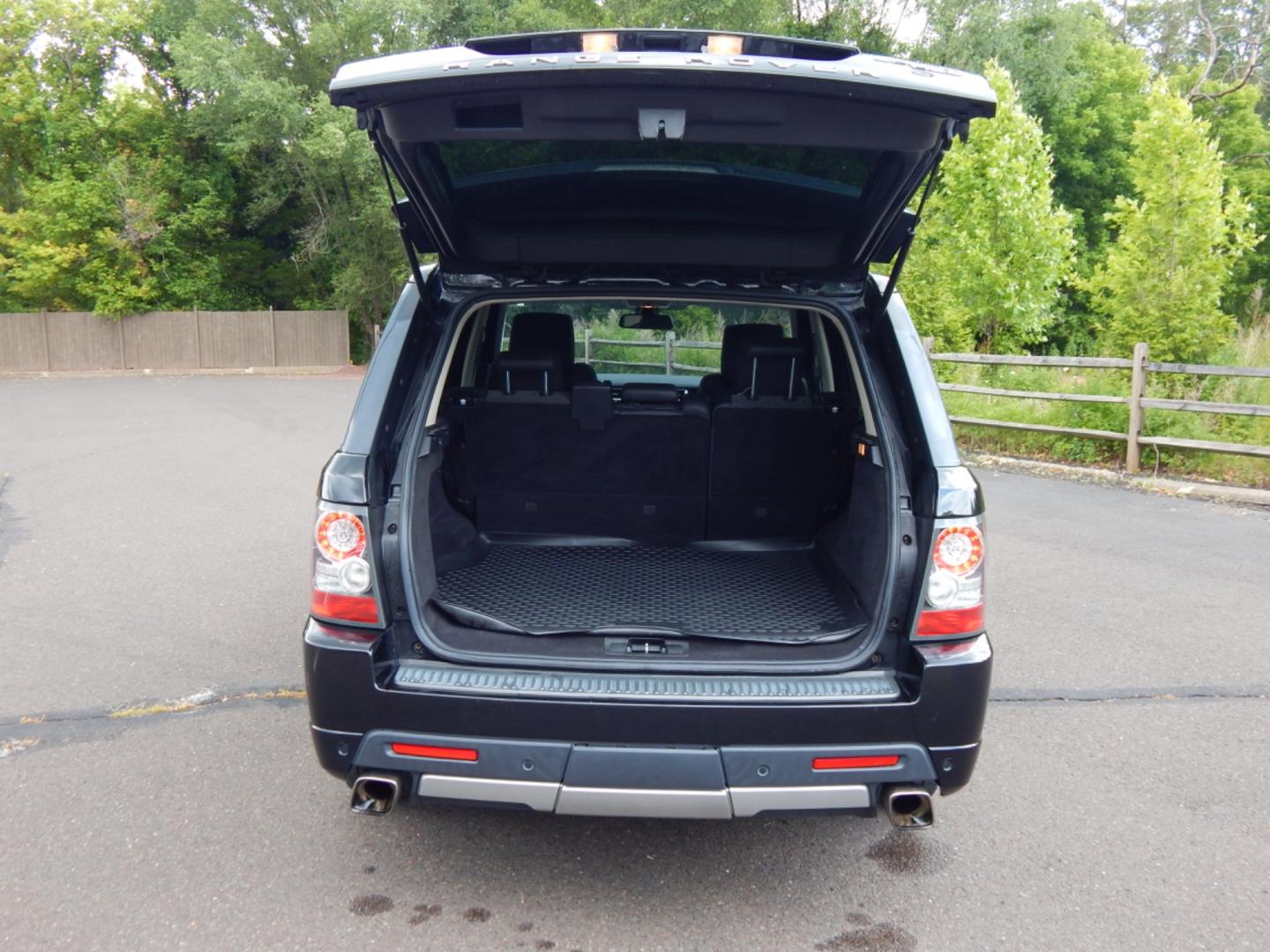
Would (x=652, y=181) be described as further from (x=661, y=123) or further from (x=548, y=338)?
(x=548, y=338)

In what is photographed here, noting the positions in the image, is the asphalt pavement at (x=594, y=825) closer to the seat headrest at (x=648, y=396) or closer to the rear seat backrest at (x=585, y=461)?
the rear seat backrest at (x=585, y=461)

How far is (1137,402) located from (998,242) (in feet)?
22.8

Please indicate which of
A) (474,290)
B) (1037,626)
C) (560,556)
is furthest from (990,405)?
(474,290)

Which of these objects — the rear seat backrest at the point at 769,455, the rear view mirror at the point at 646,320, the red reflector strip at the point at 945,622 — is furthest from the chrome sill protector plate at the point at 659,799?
the rear view mirror at the point at 646,320

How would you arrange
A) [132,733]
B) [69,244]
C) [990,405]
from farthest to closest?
1. [69,244]
2. [990,405]
3. [132,733]

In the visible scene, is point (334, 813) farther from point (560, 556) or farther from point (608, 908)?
point (560, 556)

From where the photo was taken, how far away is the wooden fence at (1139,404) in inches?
366

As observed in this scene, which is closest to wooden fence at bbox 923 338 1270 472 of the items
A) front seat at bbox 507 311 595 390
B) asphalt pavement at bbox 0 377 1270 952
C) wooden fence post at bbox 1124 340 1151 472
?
wooden fence post at bbox 1124 340 1151 472

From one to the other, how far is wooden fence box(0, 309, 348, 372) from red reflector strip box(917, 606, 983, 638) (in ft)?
99.3

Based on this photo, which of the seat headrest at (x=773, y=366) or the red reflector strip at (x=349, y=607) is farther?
the seat headrest at (x=773, y=366)

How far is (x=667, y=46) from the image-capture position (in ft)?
7.95

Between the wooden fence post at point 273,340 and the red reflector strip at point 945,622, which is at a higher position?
the red reflector strip at point 945,622

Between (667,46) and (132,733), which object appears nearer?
(667,46)

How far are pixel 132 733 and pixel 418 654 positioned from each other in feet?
6.49
